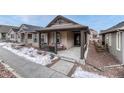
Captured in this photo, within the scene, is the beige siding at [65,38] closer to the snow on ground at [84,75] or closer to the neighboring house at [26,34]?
the neighboring house at [26,34]

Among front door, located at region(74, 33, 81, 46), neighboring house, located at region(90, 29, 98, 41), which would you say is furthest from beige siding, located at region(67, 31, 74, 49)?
neighboring house, located at region(90, 29, 98, 41)

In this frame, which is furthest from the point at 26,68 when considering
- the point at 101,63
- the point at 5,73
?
the point at 101,63

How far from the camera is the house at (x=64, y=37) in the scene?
16.3 feet

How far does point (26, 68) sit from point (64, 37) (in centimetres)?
348

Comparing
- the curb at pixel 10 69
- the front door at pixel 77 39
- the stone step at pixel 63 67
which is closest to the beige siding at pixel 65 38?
the front door at pixel 77 39

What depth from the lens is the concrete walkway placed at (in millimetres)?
3734

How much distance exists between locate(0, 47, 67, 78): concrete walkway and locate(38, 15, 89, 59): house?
1384 millimetres

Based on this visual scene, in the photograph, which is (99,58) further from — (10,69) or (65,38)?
(65,38)

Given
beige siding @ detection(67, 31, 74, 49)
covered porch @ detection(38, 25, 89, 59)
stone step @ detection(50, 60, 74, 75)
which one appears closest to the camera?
stone step @ detection(50, 60, 74, 75)

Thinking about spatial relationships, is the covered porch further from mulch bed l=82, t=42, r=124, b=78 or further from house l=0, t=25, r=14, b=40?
house l=0, t=25, r=14, b=40

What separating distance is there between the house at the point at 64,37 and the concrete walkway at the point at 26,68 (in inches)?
54.5
